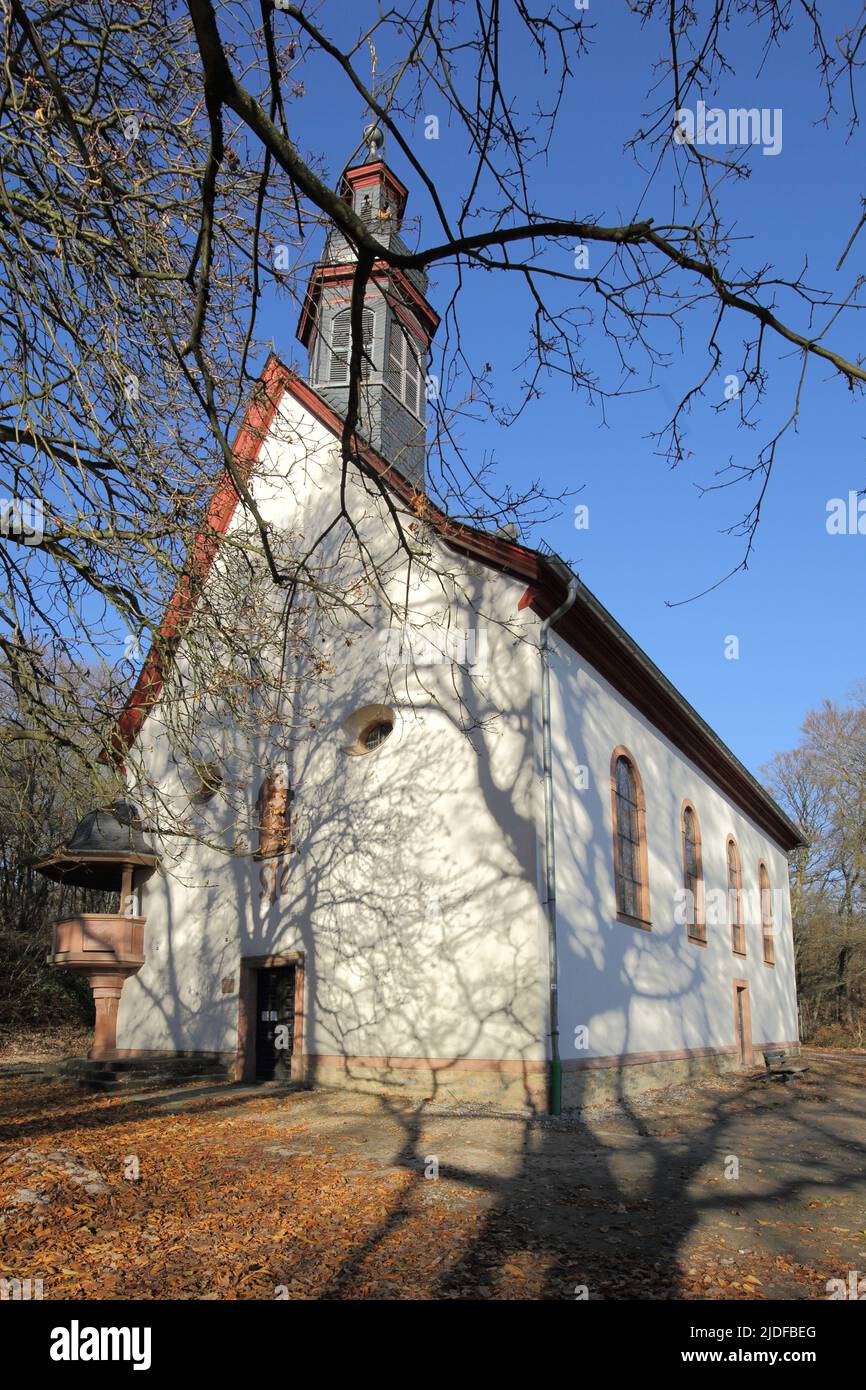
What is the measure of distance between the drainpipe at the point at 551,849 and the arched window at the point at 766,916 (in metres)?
14.0

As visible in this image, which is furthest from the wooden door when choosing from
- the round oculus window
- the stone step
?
the round oculus window

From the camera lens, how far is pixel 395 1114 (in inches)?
428

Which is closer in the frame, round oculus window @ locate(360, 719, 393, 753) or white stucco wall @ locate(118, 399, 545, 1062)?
white stucco wall @ locate(118, 399, 545, 1062)

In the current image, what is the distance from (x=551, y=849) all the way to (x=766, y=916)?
1536 cm

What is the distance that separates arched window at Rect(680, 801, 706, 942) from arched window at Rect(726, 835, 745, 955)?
102 inches

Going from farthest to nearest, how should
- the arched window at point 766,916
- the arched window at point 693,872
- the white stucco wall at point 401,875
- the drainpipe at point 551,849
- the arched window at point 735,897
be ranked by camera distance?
the arched window at point 766,916, the arched window at point 735,897, the arched window at point 693,872, the white stucco wall at point 401,875, the drainpipe at point 551,849

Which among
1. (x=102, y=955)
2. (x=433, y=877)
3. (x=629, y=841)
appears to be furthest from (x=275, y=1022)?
(x=629, y=841)

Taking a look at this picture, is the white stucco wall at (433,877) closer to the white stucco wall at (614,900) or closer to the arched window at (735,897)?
the white stucco wall at (614,900)

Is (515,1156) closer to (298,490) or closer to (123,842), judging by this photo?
(123,842)

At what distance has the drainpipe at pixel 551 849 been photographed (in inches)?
427

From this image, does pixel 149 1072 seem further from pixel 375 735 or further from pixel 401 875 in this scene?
pixel 375 735

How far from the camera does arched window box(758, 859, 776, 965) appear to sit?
77.8ft

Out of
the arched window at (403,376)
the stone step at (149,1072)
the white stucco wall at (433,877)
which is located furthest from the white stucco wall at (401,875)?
the arched window at (403,376)

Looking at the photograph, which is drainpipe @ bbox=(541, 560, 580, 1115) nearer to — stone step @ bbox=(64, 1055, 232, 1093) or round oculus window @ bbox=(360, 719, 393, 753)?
round oculus window @ bbox=(360, 719, 393, 753)
